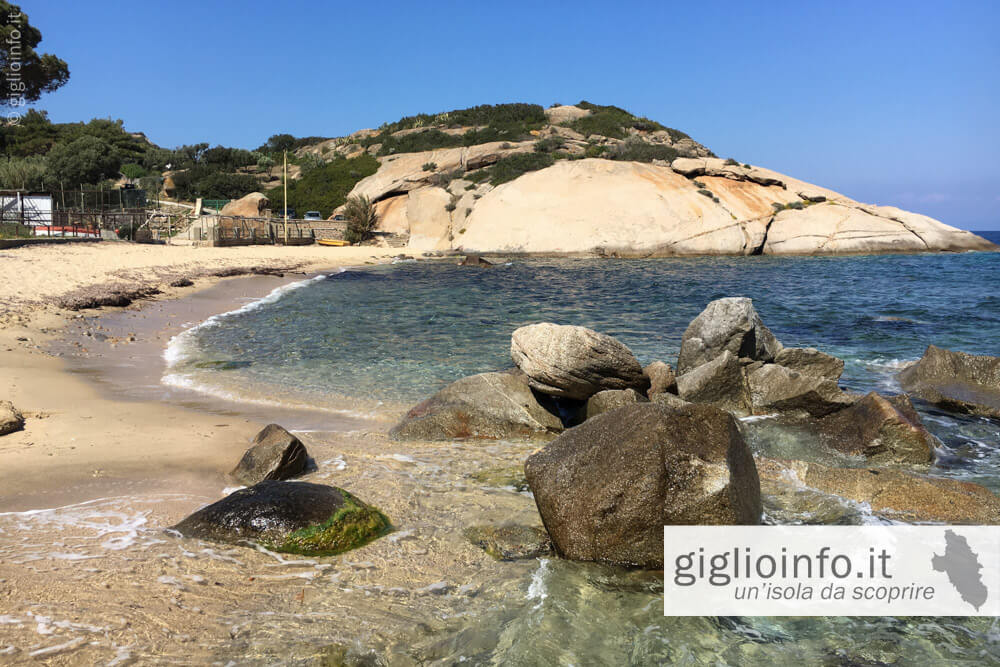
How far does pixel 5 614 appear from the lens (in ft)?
10.8

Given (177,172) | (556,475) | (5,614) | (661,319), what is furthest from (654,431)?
(177,172)

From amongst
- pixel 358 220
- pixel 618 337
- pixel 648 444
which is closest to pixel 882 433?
pixel 648 444

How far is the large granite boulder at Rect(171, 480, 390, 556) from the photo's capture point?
14.4 feet

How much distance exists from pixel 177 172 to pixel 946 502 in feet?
207

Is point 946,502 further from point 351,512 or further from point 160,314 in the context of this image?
point 160,314

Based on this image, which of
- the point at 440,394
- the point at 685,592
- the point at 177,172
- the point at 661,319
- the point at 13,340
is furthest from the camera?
the point at 177,172

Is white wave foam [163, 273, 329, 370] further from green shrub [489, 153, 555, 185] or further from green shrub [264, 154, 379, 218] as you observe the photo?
green shrub [264, 154, 379, 218]

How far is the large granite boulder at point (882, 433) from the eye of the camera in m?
6.78

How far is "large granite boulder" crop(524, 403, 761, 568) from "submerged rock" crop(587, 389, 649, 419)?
3003 millimetres

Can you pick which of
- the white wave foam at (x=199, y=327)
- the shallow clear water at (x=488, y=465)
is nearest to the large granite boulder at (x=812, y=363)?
the shallow clear water at (x=488, y=465)

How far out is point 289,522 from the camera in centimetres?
448

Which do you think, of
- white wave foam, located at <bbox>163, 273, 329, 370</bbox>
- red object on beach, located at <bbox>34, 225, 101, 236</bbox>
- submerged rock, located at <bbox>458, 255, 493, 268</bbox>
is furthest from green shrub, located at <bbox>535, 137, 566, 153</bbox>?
red object on beach, located at <bbox>34, 225, 101, 236</bbox>

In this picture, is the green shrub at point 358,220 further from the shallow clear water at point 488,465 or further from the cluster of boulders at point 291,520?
the cluster of boulders at point 291,520

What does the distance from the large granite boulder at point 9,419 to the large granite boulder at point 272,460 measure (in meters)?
2.41
